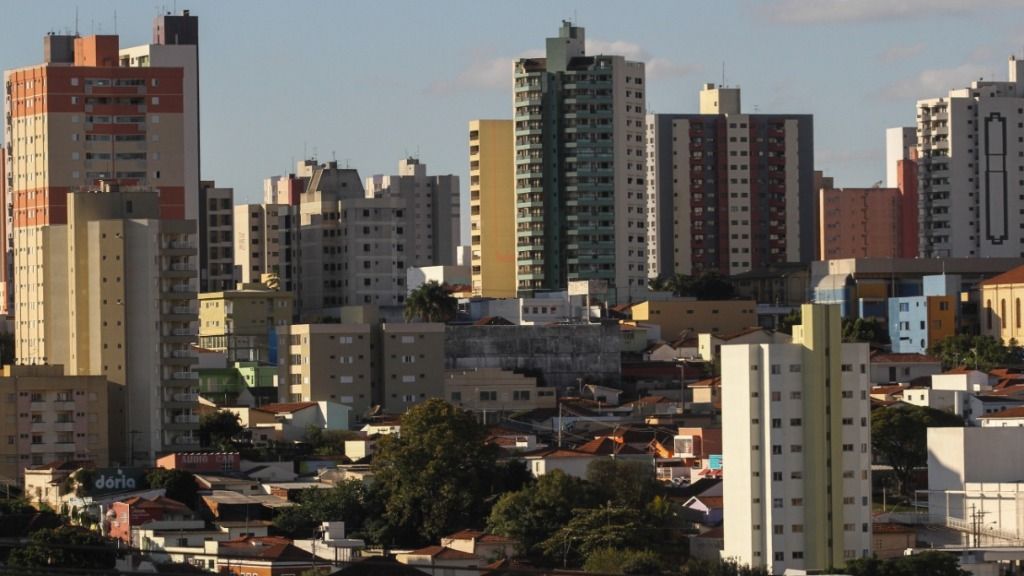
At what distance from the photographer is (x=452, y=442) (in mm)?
69688

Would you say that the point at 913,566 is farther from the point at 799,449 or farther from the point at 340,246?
the point at 340,246

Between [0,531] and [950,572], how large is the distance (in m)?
21.8

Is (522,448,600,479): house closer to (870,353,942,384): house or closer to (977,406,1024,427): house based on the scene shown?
(977,406,1024,427): house

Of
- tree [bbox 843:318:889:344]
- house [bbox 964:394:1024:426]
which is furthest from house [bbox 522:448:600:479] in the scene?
tree [bbox 843:318:889:344]

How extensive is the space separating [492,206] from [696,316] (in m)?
14.9

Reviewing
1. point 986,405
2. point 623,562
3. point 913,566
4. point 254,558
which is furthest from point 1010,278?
point 254,558

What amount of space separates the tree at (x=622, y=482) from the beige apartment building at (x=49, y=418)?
16.2 meters

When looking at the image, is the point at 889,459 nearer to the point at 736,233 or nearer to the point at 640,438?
the point at 640,438

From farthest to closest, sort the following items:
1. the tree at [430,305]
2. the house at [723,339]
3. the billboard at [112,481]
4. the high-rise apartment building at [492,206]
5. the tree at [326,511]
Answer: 1. the high-rise apartment building at [492,206]
2. the tree at [430,305]
3. the house at [723,339]
4. the billboard at [112,481]
5. the tree at [326,511]

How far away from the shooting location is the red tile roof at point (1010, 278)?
11538cm

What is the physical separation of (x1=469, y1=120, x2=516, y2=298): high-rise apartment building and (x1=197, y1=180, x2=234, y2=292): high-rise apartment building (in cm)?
1127

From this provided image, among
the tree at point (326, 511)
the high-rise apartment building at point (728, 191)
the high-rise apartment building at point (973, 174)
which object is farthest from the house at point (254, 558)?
the high-rise apartment building at point (973, 174)

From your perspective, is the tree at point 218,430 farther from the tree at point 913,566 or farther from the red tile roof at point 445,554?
the tree at point 913,566

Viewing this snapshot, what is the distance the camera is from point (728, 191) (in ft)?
470
